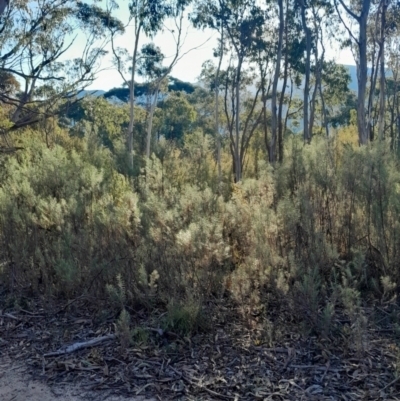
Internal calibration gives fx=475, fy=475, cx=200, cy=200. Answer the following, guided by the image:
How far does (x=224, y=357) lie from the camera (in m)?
3.62

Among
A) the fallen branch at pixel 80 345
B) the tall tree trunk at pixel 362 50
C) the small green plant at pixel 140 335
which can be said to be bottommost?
the fallen branch at pixel 80 345

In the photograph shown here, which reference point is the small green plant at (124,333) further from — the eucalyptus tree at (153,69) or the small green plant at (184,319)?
the eucalyptus tree at (153,69)

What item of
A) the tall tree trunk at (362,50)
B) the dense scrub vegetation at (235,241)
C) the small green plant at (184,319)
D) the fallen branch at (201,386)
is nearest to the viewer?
the fallen branch at (201,386)

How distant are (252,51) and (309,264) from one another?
22996 mm

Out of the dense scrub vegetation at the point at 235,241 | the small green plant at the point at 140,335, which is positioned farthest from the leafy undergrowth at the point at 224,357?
the dense scrub vegetation at the point at 235,241

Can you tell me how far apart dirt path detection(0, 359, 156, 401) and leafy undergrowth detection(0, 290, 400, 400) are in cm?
6

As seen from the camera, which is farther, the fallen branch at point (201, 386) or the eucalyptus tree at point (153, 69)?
the eucalyptus tree at point (153, 69)

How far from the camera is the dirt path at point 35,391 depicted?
3248 millimetres

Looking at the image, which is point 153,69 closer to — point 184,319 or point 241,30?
point 241,30

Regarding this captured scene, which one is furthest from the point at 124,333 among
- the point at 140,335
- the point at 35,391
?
the point at 35,391

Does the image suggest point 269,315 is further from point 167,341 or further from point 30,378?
point 30,378

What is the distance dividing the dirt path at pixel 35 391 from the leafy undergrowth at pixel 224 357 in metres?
0.06

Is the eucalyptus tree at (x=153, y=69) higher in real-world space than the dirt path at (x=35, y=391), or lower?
higher

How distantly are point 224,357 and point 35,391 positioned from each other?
1388 mm
